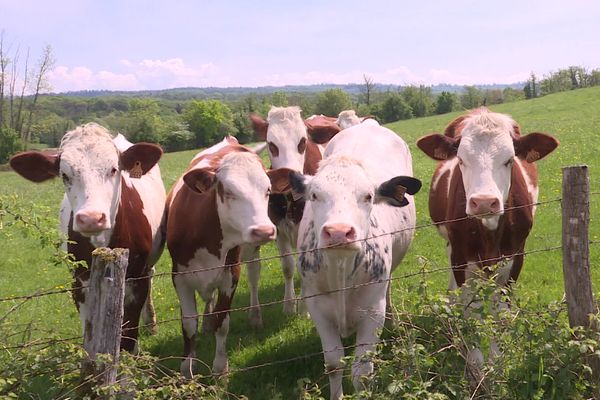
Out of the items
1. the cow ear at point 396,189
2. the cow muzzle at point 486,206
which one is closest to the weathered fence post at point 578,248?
the cow muzzle at point 486,206

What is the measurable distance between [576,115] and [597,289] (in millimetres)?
28851

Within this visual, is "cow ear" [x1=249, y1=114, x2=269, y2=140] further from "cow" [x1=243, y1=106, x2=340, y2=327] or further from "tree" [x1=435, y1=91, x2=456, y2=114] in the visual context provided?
"tree" [x1=435, y1=91, x2=456, y2=114]

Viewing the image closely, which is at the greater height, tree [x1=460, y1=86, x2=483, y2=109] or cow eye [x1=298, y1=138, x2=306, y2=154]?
tree [x1=460, y1=86, x2=483, y2=109]

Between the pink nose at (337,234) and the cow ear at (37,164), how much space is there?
230 cm

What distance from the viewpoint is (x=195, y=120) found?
245 feet

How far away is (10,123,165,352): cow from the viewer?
4129 millimetres

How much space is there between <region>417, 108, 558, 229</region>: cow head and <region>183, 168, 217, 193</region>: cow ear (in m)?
1.99

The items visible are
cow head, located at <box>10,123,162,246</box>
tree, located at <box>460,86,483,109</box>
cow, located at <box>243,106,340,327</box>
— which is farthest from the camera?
tree, located at <box>460,86,483,109</box>

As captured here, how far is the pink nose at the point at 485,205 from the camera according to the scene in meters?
4.11

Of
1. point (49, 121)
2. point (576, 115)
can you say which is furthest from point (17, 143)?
point (576, 115)

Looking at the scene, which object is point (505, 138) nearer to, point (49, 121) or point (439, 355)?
point (439, 355)

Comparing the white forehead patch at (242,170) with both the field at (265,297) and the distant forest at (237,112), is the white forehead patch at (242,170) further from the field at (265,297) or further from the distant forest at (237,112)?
the distant forest at (237,112)

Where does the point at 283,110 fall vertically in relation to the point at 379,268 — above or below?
above

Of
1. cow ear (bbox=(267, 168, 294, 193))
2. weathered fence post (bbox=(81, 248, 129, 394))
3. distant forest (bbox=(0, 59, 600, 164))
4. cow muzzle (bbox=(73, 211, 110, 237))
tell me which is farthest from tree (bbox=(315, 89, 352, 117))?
weathered fence post (bbox=(81, 248, 129, 394))
